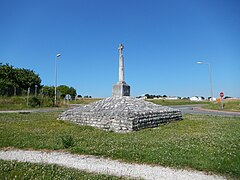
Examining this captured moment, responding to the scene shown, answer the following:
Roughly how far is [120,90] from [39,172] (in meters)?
12.8

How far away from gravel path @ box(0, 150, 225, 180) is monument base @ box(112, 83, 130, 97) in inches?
433

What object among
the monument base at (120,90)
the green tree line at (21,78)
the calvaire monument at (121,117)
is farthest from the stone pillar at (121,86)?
the green tree line at (21,78)

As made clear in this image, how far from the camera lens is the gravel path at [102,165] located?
489 centimetres

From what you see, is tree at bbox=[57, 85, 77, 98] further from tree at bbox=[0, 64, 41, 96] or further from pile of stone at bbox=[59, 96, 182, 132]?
pile of stone at bbox=[59, 96, 182, 132]

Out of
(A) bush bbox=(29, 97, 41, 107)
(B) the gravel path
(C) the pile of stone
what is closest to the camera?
(B) the gravel path

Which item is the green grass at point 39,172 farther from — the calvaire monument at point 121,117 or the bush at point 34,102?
the bush at point 34,102

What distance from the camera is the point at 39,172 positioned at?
493 cm

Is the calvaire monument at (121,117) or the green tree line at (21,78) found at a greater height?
the green tree line at (21,78)

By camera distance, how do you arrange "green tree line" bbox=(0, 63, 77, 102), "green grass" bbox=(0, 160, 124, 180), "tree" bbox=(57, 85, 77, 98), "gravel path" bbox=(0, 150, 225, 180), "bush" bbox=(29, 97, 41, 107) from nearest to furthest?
"green grass" bbox=(0, 160, 124, 180) → "gravel path" bbox=(0, 150, 225, 180) → "bush" bbox=(29, 97, 41, 107) → "green tree line" bbox=(0, 63, 77, 102) → "tree" bbox=(57, 85, 77, 98)

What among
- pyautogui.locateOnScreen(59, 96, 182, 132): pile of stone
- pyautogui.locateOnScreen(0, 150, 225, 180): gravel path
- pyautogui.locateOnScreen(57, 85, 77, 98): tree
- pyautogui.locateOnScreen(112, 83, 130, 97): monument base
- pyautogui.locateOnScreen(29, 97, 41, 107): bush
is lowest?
pyautogui.locateOnScreen(0, 150, 225, 180): gravel path

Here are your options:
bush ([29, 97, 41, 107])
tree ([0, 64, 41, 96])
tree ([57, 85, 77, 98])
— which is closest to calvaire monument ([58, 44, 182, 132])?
bush ([29, 97, 41, 107])

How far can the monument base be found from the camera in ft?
57.0

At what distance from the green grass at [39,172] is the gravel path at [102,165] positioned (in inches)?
13.5

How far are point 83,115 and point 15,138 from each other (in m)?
5.02
